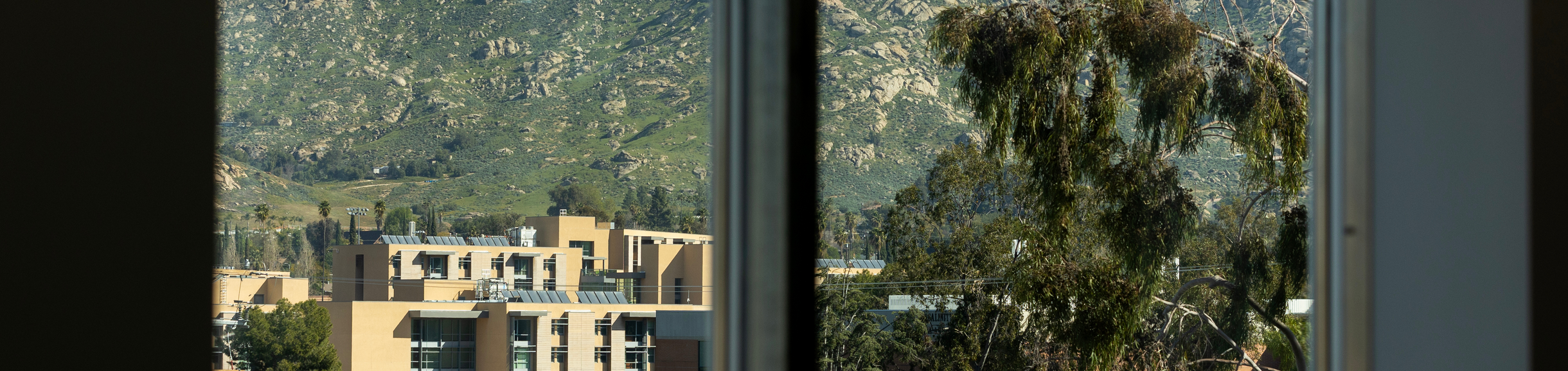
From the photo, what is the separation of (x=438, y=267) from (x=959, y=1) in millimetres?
1579

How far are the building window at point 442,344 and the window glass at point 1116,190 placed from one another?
1203 millimetres

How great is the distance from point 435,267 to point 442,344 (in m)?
0.14

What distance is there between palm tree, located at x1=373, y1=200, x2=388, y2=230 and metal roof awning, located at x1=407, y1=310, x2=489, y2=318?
0.13m

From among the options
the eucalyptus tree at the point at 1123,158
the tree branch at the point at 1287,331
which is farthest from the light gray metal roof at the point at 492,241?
the tree branch at the point at 1287,331

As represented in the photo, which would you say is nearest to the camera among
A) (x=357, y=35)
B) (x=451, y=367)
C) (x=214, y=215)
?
(x=214, y=215)

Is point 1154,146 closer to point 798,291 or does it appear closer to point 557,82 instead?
point 798,291

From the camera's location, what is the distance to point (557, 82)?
140 centimetres

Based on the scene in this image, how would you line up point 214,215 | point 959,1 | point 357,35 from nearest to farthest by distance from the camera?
1. point 214,215
2. point 357,35
3. point 959,1

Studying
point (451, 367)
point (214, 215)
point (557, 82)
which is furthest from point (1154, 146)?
point (214, 215)

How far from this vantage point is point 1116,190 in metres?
2.46

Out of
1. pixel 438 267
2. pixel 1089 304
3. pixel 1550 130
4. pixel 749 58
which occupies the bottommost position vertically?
pixel 1089 304

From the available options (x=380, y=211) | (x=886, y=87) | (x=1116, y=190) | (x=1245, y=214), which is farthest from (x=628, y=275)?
(x=1245, y=214)

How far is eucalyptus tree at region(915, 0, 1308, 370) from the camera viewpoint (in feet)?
7.97

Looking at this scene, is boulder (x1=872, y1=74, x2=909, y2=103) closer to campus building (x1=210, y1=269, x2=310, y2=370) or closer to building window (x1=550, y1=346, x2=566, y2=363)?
building window (x1=550, y1=346, x2=566, y2=363)
